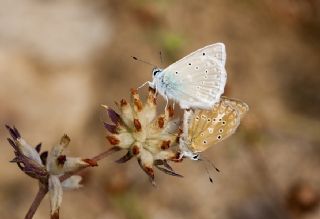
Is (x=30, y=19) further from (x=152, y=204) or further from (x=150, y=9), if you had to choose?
(x=152, y=204)

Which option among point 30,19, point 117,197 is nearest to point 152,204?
point 117,197

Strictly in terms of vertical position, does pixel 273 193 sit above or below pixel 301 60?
below

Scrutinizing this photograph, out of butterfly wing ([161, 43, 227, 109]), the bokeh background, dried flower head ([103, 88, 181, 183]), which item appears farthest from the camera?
the bokeh background

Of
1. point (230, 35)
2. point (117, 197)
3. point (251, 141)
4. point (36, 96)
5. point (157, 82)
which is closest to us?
point (157, 82)

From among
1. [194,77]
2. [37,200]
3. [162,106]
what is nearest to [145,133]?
[194,77]

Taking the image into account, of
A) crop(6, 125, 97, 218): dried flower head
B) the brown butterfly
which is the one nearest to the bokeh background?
the brown butterfly

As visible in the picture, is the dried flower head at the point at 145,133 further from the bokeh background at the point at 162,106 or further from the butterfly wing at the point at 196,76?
the bokeh background at the point at 162,106

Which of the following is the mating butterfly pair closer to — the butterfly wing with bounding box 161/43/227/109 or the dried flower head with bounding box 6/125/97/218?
the butterfly wing with bounding box 161/43/227/109
